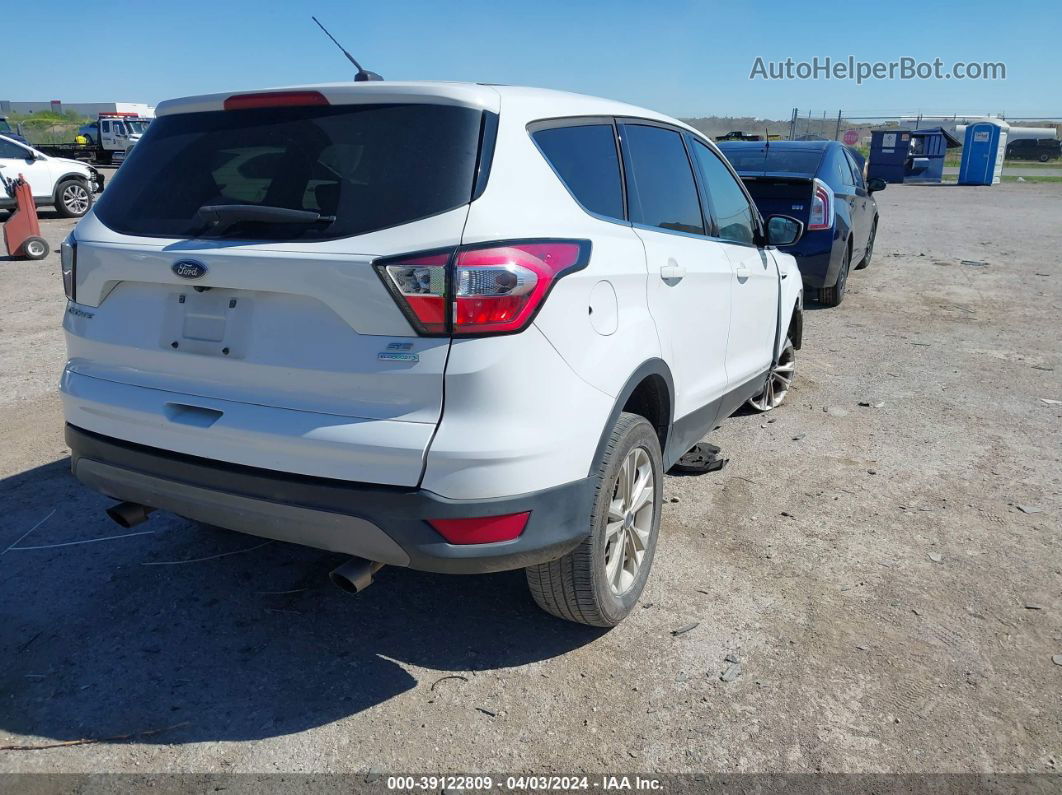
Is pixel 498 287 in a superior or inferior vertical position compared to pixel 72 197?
superior

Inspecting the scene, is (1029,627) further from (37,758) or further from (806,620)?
(37,758)

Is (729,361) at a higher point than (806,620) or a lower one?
higher

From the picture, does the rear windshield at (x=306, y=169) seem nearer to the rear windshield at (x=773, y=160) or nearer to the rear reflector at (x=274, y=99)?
the rear reflector at (x=274, y=99)

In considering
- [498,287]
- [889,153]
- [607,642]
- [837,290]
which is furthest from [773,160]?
[889,153]

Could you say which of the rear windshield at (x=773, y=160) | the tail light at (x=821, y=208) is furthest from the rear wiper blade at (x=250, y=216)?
the tail light at (x=821, y=208)

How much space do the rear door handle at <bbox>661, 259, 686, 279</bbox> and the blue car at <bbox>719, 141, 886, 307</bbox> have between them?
549 cm

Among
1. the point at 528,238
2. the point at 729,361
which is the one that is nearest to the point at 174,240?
the point at 528,238

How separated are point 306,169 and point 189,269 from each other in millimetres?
477

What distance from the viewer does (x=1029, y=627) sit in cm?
326

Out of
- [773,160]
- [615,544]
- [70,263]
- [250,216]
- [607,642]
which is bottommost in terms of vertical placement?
[607,642]

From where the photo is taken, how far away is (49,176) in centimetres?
1650

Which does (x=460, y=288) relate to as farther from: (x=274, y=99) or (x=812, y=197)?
(x=812, y=197)

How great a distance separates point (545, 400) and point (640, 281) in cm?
79

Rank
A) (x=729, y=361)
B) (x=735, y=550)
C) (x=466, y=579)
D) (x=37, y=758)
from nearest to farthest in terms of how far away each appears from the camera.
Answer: (x=37, y=758), (x=466, y=579), (x=735, y=550), (x=729, y=361)
